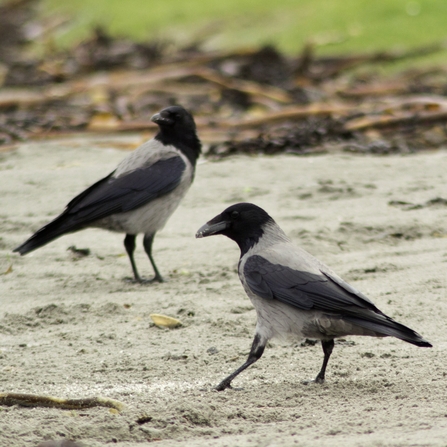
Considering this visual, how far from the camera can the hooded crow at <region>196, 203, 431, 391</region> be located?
447cm

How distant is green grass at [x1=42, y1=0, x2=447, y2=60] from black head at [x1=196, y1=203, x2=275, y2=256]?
34.1 feet

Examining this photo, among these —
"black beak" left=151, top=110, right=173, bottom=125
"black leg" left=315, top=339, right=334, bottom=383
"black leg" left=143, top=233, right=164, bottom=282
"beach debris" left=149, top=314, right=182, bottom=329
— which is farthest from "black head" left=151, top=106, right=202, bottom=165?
"black leg" left=315, top=339, right=334, bottom=383

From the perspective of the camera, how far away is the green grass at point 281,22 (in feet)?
49.6

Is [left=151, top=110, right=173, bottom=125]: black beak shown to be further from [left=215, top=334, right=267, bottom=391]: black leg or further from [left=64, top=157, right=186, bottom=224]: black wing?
[left=215, top=334, right=267, bottom=391]: black leg

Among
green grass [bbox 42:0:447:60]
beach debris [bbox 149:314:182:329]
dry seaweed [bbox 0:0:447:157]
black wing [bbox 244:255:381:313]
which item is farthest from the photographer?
green grass [bbox 42:0:447:60]

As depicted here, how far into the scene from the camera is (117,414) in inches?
158

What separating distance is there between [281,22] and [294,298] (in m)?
13.0

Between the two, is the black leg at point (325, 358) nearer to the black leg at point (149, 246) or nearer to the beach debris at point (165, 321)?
the beach debris at point (165, 321)

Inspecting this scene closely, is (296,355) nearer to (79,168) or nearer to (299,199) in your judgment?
(299,199)

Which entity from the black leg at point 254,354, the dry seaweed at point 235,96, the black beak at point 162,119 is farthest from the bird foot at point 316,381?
the dry seaweed at point 235,96

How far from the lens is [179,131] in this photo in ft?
24.4

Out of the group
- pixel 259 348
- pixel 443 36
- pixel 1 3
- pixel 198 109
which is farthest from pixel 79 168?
pixel 1 3

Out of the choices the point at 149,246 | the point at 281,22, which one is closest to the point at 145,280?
the point at 149,246

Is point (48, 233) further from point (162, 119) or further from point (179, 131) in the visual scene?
point (179, 131)
